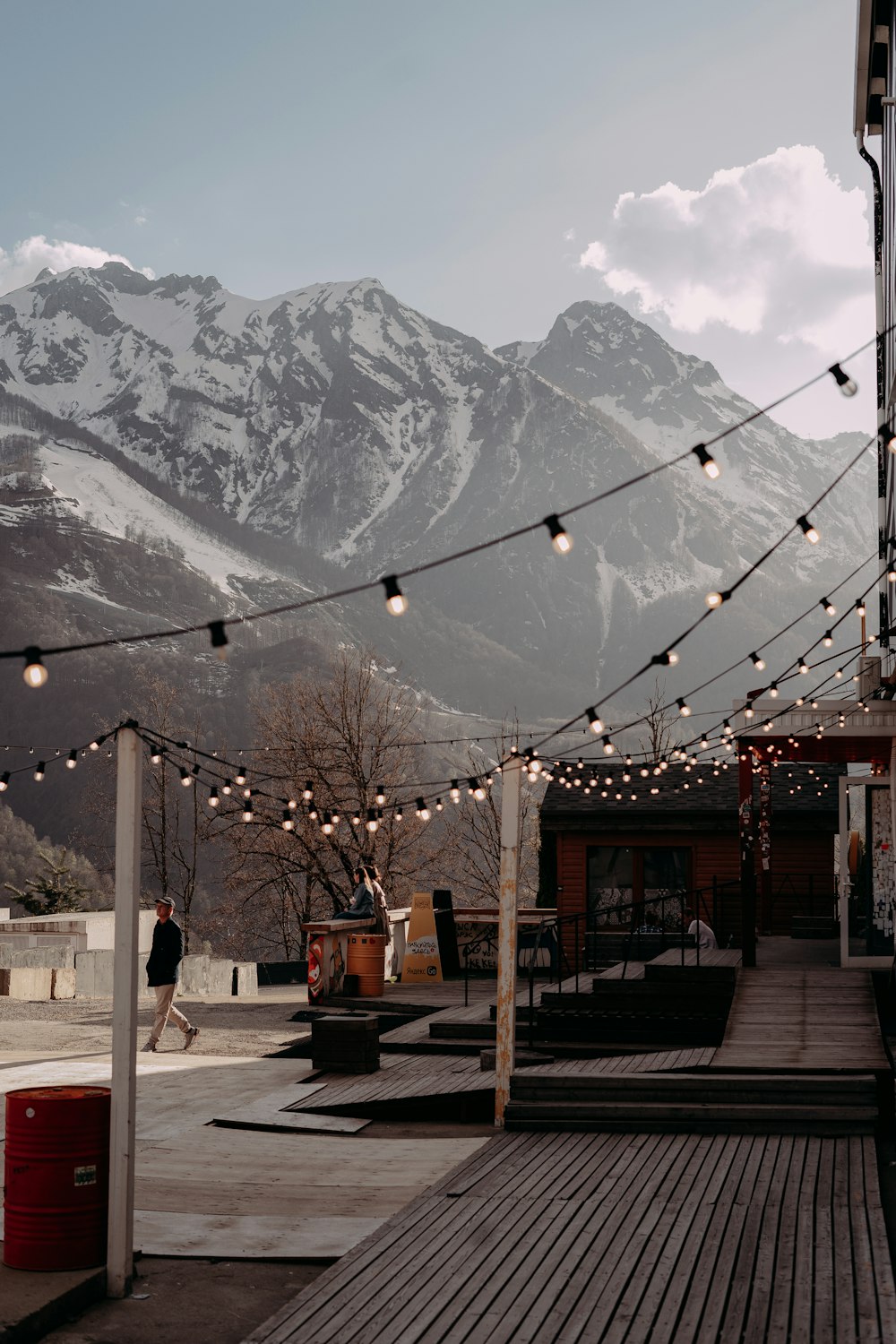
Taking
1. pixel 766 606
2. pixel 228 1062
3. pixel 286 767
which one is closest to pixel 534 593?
pixel 766 606

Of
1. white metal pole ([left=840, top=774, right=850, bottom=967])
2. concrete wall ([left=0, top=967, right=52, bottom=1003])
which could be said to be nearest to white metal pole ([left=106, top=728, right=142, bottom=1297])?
white metal pole ([left=840, top=774, right=850, bottom=967])

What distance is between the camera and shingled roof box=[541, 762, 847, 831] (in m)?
26.3

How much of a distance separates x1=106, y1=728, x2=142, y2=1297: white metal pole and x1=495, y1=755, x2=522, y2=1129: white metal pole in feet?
13.2

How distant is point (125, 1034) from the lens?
6.80 m

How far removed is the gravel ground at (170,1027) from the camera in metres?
16.4

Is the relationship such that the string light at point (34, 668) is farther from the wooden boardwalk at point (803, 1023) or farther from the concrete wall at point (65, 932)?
the concrete wall at point (65, 932)

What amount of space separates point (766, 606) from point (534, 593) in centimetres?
3243

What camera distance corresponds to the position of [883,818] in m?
18.9

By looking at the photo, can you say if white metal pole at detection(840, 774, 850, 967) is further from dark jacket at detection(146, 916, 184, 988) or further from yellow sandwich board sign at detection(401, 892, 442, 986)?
dark jacket at detection(146, 916, 184, 988)

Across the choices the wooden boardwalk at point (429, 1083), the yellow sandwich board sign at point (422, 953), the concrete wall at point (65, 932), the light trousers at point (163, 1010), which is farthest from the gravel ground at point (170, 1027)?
the concrete wall at point (65, 932)

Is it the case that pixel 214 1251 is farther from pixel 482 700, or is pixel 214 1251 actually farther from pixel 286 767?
pixel 482 700

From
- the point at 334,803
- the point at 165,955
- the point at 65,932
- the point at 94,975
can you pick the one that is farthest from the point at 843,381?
the point at 334,803

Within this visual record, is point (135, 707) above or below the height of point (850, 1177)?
above

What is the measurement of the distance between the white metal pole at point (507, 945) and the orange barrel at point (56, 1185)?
14.3 ft
